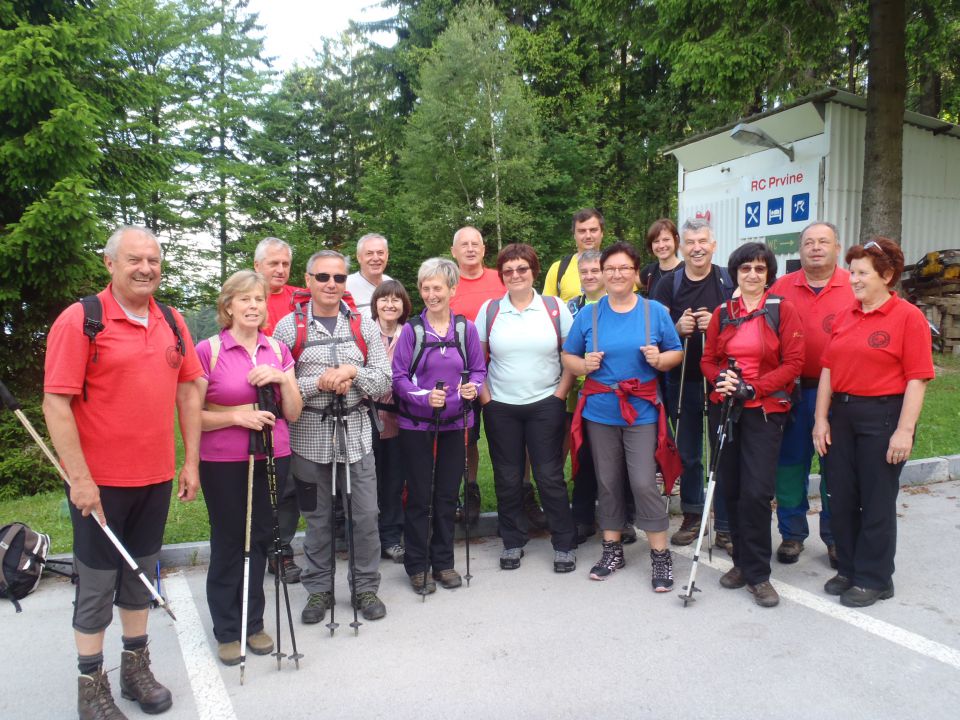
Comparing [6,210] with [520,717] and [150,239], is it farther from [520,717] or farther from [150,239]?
[520,717]

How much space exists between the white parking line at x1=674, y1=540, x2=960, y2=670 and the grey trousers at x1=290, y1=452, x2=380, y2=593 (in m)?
1.98

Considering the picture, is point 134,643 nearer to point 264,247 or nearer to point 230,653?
point 230,653

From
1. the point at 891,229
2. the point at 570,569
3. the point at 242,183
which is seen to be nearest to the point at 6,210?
the point at 570,569

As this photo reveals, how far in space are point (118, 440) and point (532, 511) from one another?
134 inches

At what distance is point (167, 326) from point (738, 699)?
313cm

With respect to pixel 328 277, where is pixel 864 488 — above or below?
below

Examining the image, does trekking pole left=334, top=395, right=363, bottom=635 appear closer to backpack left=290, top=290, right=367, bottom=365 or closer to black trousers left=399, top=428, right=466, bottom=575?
backpack left=290, top=290, right=367, bottom=365

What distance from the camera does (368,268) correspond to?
18.5 feet

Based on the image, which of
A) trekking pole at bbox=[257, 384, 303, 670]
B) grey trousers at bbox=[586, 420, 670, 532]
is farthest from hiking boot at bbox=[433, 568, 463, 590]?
trekking pole at bbox=[257, 384, 303, 670]

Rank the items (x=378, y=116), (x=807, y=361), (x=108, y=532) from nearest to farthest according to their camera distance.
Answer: (x=108, y=532)
(x=807, y=361)
(x=378, y=116)

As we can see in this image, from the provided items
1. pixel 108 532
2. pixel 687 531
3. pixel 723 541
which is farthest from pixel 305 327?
pixel 723 541

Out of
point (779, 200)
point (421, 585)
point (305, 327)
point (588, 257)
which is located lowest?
point (421, 585)

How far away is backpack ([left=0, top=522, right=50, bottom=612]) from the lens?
432cm

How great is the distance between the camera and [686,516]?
216 inches
